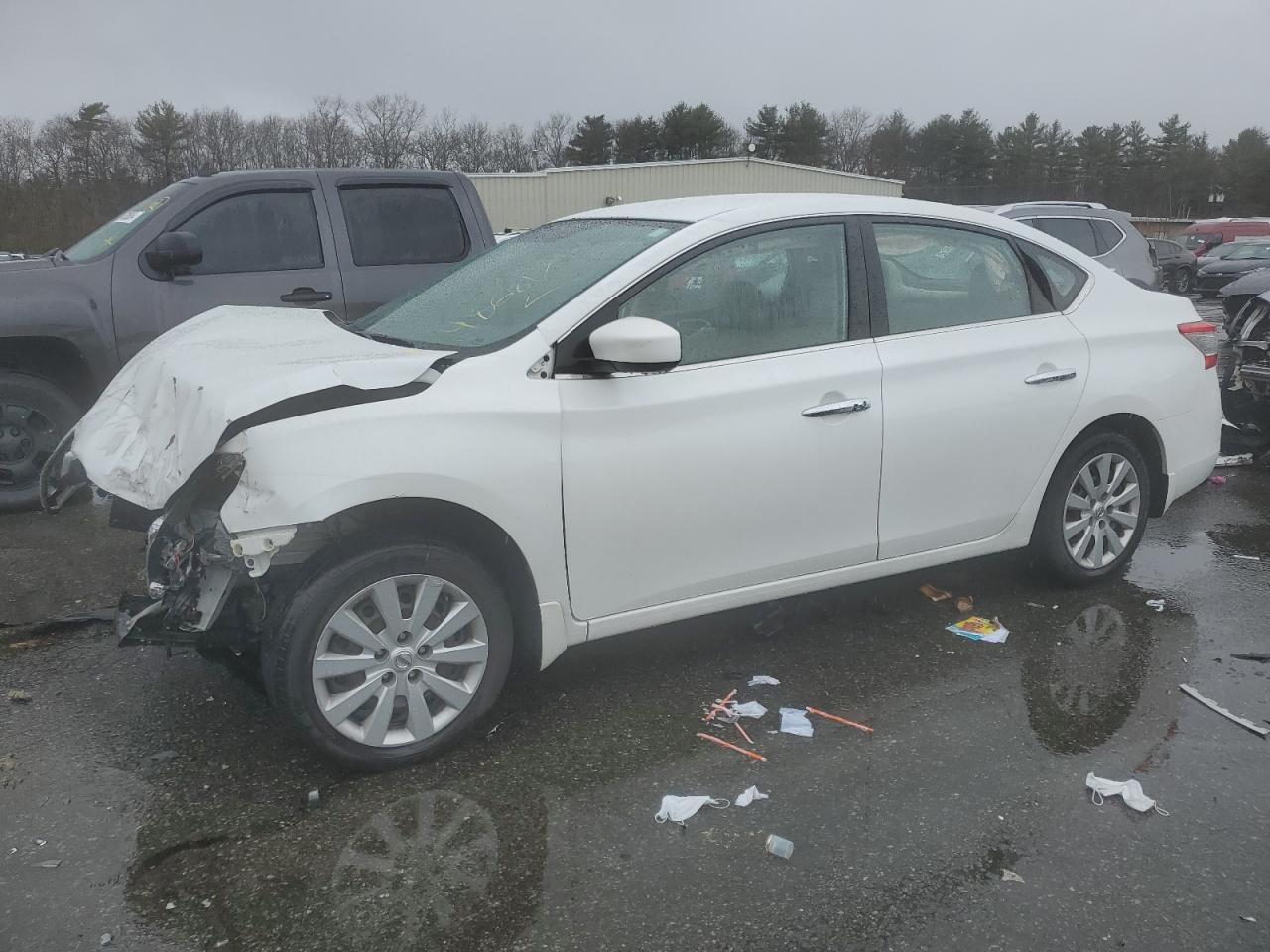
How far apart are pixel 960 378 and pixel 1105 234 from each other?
10250 millimetres

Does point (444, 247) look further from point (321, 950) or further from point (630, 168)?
point (630, 168)

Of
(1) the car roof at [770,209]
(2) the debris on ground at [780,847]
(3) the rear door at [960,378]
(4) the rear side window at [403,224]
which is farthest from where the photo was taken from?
(4) the rear side window at [403,224]

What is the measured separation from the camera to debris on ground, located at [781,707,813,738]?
3510mm

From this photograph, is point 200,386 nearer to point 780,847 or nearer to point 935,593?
point 780,847

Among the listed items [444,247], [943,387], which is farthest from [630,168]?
[943,387]

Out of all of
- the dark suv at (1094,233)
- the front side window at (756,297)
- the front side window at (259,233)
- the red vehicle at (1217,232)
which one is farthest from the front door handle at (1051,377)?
the red vehicle at (1217,232)

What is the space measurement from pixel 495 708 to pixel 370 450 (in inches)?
46.3

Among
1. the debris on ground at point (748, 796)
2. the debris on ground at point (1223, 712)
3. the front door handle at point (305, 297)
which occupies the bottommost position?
the debris on ground at point (1223, 712)

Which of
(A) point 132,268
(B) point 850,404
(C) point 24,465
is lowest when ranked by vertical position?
(C) point 24,465

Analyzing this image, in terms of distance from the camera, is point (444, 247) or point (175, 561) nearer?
point (175, 561)

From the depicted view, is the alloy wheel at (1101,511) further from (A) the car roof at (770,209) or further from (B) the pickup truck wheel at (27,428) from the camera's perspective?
(B) the pickup truck wheel at (27,428)

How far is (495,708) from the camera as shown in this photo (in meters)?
3.67

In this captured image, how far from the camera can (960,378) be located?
13.4ft

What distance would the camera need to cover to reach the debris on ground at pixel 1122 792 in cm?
306
